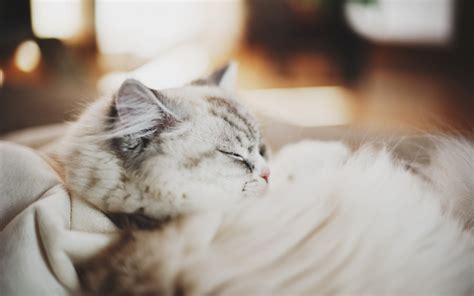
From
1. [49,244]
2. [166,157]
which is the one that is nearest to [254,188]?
[166,157]

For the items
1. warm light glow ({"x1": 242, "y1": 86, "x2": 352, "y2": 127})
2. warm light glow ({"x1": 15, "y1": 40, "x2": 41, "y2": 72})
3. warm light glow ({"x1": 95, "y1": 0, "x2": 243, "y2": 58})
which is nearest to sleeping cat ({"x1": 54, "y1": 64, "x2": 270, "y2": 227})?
warm light glow ({"x1": 15, "y1": 40, "x2": 41, "y2": 72})

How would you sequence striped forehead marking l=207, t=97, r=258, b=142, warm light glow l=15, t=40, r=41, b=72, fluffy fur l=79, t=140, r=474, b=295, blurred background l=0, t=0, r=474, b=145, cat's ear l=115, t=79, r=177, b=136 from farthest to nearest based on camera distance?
blurred background l=0, t=0, r=474, b=145
warm light glow l=15, t=40, r=41, b=72
striped forehead marking l=207, t=97, r=258, b=142
cat's ear l=115, t=79, r=177, b=136
fluffy fur l=79, t=140, r=474, b=295

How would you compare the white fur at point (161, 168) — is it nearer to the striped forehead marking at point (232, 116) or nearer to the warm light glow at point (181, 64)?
the striped forehead marking at point (232, 116)

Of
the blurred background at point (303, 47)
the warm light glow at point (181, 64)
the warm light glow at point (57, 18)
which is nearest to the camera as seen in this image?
the warm light glow at point (57, 18)

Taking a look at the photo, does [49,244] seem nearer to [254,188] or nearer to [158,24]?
[254,188]

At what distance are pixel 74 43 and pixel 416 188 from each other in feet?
10.3

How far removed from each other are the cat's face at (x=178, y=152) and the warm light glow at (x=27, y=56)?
5.42ft

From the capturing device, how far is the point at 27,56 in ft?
7.00

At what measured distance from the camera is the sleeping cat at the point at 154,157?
24.5 inches

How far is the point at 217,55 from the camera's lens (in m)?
3.81

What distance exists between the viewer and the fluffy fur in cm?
51

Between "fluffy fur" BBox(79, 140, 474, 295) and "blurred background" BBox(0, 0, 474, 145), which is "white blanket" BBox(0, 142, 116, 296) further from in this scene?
"blurred background" BBox(0, 0, 474, 145)

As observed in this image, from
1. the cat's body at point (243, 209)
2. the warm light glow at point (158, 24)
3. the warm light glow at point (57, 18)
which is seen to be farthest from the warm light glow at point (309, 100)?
the cat's body at point (243, 209)

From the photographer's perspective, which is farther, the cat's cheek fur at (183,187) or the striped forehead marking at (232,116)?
the striped forehead marking at (232,116)
